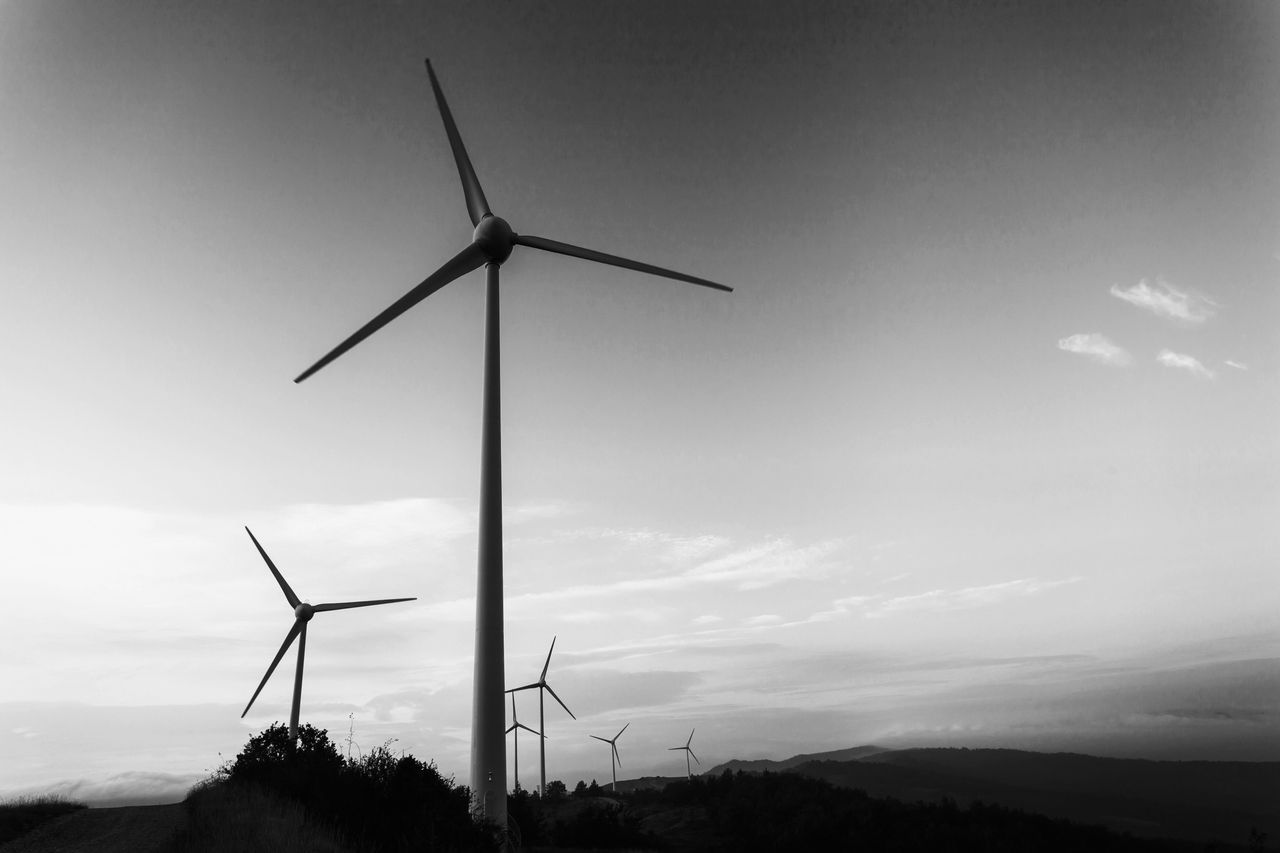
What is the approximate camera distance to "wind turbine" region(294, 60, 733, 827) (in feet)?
72.0

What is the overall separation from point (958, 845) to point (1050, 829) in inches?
689

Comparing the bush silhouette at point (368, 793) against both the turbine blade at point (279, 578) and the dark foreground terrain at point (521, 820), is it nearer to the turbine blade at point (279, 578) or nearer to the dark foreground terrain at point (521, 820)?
the dark foreground terrain at point (521, 820)

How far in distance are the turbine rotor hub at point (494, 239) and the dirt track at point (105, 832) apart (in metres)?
20.9

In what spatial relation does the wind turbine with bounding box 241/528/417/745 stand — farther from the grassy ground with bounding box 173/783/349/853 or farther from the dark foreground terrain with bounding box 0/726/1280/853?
the grassy ground with bounding box 173/783/349/853

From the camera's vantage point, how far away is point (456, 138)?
3359cm

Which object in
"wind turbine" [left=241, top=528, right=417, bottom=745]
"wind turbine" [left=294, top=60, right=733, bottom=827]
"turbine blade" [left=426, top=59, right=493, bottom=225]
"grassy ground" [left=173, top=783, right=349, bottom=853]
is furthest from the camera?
"wind turbine" [left=241, top=528, right=417, bottom=745]

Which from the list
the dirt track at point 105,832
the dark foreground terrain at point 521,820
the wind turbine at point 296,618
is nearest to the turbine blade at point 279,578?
the wind turbine at point 296,618

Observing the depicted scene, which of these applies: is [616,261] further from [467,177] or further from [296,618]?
[296,618]

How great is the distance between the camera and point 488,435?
25.6 metres

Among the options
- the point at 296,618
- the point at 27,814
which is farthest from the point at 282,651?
the point at 27,814

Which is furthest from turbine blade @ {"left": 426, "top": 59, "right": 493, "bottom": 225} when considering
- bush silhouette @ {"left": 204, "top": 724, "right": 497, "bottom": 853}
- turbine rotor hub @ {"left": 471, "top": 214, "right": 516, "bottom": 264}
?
bush silhouette @ {"left": 204, "top": 724, "right": 497, "bottom": 853}

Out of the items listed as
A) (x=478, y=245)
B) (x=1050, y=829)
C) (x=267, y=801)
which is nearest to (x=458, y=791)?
(x=267, y=801)

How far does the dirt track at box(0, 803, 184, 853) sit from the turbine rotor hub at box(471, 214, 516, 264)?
20.9 meters

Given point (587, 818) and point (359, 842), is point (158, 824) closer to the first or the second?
point (359, 842)
